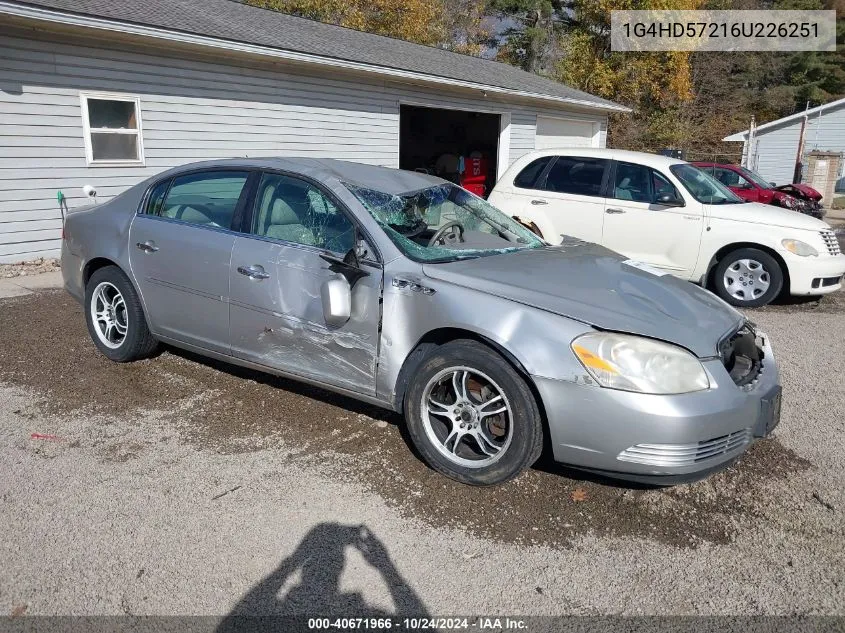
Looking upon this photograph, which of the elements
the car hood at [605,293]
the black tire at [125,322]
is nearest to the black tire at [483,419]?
the car hood at [605,293]

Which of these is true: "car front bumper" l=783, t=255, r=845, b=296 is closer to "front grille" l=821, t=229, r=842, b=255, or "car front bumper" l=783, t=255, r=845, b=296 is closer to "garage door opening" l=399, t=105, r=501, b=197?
"front grille" l=821, t=229, r=842, b=255

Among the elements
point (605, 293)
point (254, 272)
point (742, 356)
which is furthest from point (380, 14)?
point (742, 356)

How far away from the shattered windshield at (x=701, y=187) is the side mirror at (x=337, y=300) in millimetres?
5564

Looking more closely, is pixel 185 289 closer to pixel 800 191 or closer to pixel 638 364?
pixel 638 364

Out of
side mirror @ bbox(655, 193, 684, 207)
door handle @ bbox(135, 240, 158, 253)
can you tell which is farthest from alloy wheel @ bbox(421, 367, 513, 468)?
side mirror @ bbox(655, 193, 684, 207)

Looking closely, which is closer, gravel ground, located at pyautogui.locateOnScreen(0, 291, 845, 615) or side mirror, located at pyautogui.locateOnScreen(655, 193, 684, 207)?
gravel ground, located at pyautogui.locateOnScreen(0, 291, 845, 615)

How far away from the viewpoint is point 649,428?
3.00m

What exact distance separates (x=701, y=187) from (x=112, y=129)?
7987 mm

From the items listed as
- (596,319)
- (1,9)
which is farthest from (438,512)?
(1,9)

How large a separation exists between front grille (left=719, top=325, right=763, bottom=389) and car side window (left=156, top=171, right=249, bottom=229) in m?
2.97

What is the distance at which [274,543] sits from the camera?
9.82 ft

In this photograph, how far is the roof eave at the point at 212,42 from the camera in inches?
317

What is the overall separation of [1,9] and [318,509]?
296 inches

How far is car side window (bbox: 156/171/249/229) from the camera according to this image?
4.43 meters
